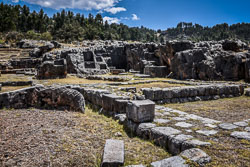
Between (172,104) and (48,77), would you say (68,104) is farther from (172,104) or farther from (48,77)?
(48,77)

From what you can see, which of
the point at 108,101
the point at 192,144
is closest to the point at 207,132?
the point at 192,144

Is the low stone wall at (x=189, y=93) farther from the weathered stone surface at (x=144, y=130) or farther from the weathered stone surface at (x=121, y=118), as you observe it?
the weathered stone surface at (x=144, y=130)

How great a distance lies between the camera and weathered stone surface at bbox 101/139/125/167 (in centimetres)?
331

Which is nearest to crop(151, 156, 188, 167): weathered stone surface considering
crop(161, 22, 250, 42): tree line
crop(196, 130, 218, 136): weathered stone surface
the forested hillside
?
crop(196, 130, 218, 136): weathered stone surface

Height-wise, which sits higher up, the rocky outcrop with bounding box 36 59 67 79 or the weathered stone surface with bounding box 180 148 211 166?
the rocky outcrop with bounding box 36 59 67 79

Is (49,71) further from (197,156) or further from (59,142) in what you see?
(197,156)

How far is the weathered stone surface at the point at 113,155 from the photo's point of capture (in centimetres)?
331

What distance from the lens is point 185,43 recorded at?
2456 cm

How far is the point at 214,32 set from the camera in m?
104

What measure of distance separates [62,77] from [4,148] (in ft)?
51.8

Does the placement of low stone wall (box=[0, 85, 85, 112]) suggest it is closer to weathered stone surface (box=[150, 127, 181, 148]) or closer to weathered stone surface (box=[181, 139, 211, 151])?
weathered stone surface (box=[150, 127, 181, 148])

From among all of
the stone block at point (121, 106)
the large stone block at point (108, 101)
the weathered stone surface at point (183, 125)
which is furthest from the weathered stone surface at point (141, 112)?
the large stone block at point (108, 101)

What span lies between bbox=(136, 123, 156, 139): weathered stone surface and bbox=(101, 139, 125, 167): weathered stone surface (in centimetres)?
96

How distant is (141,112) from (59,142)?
2264mm
